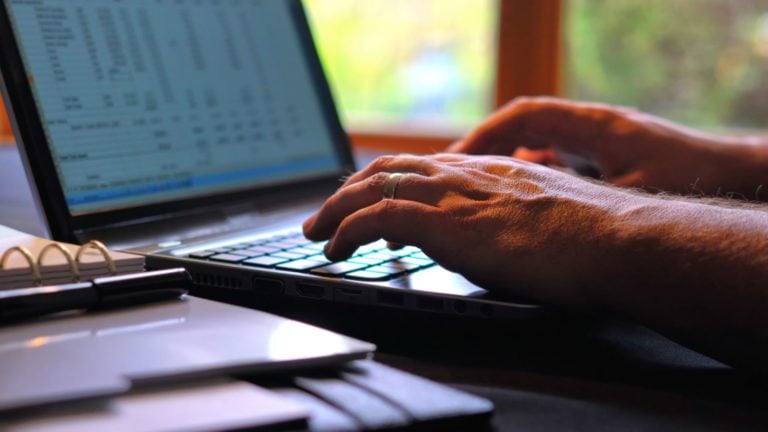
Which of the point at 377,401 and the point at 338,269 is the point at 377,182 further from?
the point at 377,401

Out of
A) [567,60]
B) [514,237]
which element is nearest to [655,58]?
[567,60]

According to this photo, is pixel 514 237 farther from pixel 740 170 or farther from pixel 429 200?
pixel 740 170

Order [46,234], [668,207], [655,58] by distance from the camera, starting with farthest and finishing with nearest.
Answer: [655,58]
[46,234]
[668,207]

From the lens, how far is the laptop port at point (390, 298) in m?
0.65

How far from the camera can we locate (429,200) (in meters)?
0.70

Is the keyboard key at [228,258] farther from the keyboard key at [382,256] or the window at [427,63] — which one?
the window at [427,63]

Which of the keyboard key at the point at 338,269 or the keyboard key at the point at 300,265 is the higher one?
the keyboard key at the point at 300,265

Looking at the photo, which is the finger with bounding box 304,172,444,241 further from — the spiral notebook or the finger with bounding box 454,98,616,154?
the finger with bounding box 454,98,616,154

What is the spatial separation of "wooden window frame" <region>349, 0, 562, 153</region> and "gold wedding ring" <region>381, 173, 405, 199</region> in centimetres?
137

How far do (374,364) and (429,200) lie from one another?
0.65ft

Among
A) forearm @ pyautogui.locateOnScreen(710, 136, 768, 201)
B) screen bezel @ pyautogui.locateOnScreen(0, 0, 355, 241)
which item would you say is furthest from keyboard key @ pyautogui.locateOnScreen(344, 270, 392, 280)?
forearm @ pyautogui.locateOnScreen(710, 136, 768, 201)

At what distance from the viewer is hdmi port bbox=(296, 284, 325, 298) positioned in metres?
0.68

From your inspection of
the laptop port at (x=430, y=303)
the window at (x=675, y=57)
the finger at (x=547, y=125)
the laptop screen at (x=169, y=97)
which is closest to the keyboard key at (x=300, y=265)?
the laptop port at (x=430, y=303)

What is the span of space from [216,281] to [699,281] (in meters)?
0.36
